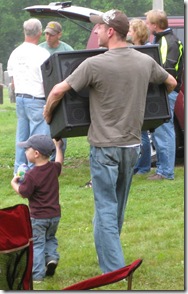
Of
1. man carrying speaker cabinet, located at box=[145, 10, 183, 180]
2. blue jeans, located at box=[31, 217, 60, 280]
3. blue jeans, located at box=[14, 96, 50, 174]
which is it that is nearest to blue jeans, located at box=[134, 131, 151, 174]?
man carrying speaker cabinet, located at box=[145, 10, 183, 180]

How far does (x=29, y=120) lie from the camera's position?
36.1 feet

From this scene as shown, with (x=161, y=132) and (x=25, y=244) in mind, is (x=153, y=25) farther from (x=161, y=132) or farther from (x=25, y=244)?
(x=25, y=244)

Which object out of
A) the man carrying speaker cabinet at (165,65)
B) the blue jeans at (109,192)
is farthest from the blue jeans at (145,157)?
the blue jeans at (109,192)

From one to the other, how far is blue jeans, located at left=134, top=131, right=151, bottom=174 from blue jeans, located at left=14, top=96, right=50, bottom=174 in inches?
46.2

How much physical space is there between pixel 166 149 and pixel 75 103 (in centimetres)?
445

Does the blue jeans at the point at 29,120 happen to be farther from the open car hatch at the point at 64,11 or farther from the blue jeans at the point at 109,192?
the blue jeans at the point at 109,192

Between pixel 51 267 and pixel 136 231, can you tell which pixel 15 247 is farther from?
pixel 136 231

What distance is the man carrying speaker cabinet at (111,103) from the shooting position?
6332 mm

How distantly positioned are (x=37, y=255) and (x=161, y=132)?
439 centimetres

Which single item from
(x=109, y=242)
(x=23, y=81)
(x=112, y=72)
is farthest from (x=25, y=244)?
(x=23, y=81)

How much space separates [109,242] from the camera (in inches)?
260

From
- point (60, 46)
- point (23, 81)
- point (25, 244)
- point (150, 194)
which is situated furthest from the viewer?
point (60, 46)

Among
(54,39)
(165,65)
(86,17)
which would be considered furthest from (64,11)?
(165,65)

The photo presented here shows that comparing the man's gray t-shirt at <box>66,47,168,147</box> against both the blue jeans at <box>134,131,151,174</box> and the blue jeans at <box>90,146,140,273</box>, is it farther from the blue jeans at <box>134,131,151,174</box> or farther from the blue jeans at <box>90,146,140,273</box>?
the blue jeans at <box>134,131,151,174</box>
